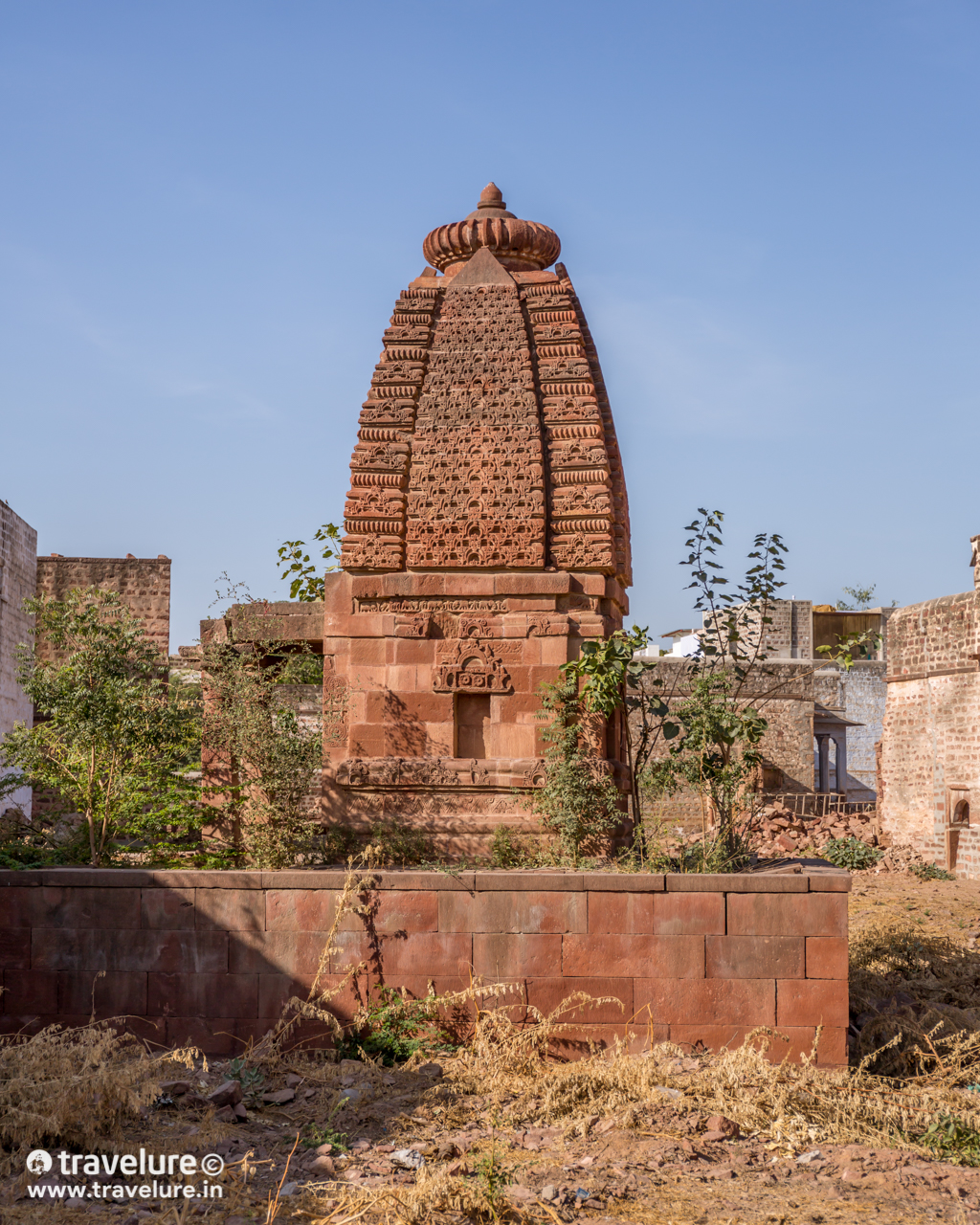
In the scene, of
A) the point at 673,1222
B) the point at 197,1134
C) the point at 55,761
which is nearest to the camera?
the point at 673,1222

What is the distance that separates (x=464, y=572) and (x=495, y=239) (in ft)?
10.0

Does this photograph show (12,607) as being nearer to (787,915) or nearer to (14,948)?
(14,948)

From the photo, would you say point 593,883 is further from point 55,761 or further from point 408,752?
point 55,761

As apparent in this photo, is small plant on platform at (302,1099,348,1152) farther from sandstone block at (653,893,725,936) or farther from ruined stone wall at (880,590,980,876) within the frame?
ruined stone wall at (880,590,980,876)

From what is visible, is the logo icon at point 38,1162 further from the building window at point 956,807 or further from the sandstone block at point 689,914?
the building window at point 956,807

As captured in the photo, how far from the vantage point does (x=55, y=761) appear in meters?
8.45

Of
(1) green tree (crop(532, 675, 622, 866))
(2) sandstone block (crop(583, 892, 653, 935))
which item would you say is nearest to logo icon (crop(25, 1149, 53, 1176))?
(2) sandstone block (crop(583, 892, 653, 935))

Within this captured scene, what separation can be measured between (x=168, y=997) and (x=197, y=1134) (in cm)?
160

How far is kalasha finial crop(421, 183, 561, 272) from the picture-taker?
9898 mm

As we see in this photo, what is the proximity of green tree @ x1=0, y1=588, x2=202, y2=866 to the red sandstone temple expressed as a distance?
1.22 meters

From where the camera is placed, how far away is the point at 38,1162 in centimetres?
526

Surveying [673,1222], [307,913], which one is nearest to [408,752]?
[307,913]

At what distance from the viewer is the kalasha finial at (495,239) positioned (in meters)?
9.90

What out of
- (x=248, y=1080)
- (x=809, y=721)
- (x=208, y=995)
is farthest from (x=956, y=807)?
(x=248, y=1080)
